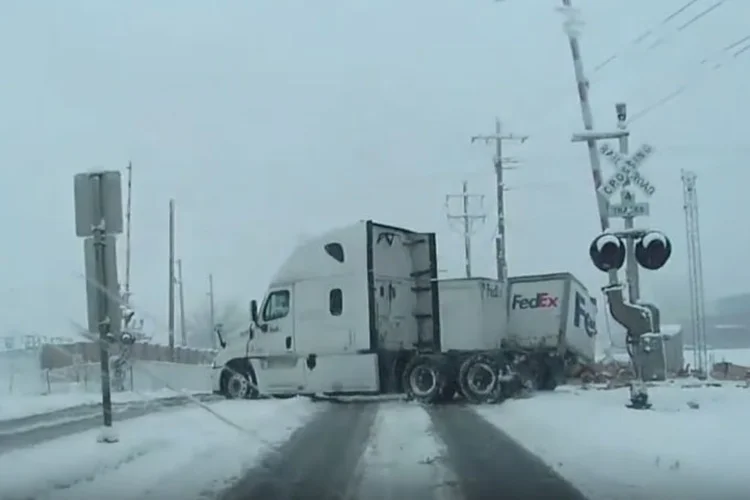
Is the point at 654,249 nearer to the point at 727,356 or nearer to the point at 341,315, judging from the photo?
the point at 341,315

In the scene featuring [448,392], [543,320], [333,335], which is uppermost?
[543,320]

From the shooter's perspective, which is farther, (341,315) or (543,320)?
(543,320)

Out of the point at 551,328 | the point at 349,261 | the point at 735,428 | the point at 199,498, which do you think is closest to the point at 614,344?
the point at 551,328

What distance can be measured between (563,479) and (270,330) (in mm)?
17392

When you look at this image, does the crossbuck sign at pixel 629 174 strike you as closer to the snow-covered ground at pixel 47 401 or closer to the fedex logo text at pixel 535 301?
the fedex logo text at pixel 535 301

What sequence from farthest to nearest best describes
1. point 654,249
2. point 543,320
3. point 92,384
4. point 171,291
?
point 171,291 → point 92,384 → point 543,320 → point 654,249

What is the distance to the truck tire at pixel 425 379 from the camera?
27.5 meters

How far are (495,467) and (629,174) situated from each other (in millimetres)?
7845

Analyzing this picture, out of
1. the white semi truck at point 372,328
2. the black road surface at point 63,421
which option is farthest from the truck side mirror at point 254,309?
the black road surface at point 63,421

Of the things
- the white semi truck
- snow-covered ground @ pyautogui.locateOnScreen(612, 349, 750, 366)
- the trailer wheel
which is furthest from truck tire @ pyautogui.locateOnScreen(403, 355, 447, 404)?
snow-covered ground @ pyautogui.locateOnScreen(612, 349, 750, 366)

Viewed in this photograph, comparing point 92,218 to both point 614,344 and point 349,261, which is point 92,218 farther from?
point 614,344

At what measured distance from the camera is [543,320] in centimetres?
3130

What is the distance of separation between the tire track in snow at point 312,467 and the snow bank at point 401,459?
181 mm

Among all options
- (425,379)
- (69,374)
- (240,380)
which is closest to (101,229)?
(425,379)
